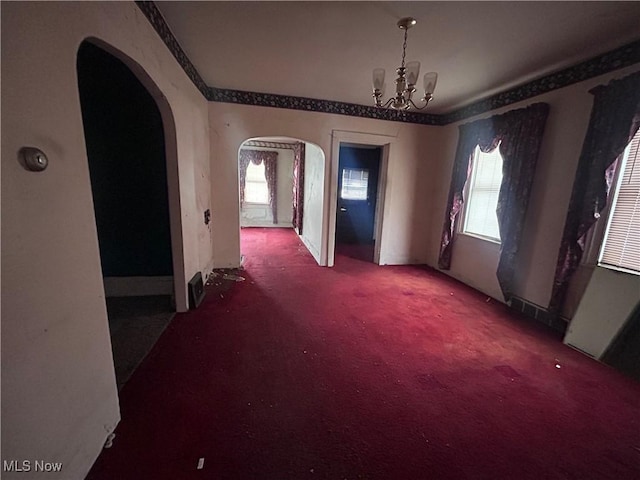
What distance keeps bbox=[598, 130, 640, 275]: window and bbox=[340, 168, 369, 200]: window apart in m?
4.33

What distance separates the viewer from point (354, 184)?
20.3 ft

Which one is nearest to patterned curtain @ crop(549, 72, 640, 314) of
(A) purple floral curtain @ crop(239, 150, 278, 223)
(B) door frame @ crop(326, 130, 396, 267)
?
(B) door frame @ crop(326, 130, 396, 267)

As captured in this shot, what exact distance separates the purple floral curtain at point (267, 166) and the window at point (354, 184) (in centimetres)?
240

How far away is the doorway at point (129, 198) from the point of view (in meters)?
2.49

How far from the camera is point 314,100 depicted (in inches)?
148

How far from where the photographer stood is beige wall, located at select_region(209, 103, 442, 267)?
3650mm

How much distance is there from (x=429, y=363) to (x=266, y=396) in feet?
4.07

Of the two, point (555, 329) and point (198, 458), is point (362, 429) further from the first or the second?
point (555, 329)

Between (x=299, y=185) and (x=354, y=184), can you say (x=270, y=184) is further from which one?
(x=354, y=184)

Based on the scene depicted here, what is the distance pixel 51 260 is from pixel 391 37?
2.62 meters

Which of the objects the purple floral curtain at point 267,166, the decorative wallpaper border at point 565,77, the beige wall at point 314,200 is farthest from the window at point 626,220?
the purple floral curtain at point 267,166

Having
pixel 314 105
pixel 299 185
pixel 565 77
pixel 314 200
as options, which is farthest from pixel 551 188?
pixel 299 185

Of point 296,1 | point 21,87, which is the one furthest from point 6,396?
point 296,1

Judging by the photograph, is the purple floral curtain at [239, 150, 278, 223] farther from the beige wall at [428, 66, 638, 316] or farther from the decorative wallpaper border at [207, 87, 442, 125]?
the beige wall at [428, 66, 638, 316]
